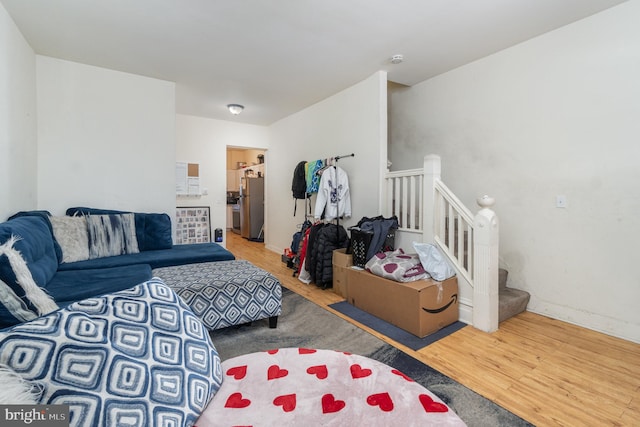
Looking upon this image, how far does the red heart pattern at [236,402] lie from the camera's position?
35.9 inches

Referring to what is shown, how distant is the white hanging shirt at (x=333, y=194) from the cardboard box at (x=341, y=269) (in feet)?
2.00

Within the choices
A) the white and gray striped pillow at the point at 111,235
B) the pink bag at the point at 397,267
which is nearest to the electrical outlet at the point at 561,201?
the pink bag at the point at 397,267

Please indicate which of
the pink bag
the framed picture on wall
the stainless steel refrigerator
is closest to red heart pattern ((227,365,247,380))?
the pink bag

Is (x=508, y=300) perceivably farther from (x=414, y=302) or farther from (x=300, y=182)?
(x=300, y=182)

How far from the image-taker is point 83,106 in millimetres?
3324

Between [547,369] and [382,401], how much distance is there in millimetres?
1658

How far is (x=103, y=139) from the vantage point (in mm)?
3430

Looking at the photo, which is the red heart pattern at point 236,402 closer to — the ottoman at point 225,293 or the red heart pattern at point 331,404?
the red heart pattern at point 331,404

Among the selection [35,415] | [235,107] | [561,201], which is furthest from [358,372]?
[235,107]

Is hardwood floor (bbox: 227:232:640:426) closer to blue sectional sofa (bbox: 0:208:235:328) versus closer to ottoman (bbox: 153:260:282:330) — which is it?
ottoman (bbox: 153:260:282:330)

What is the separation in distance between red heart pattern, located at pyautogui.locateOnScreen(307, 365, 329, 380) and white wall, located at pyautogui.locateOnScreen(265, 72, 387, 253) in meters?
2.55

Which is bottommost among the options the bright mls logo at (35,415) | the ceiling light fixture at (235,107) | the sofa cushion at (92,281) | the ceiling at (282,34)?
the sofa cushion at (92,281)

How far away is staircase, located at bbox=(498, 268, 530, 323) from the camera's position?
258cm

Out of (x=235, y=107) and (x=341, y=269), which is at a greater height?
(x=235, y=107)
